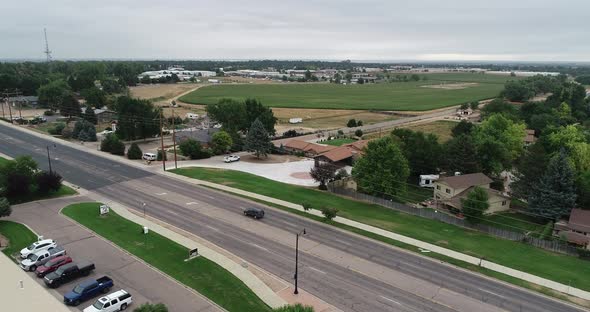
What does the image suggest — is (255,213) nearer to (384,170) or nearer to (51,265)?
(384,170)

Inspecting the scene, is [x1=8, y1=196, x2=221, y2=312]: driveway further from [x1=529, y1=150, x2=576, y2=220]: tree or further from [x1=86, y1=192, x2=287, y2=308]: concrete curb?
[x1=529, y1=150, x2=576, y2=220]: tree

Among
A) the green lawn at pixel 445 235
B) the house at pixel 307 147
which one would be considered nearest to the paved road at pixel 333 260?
the green lawn at pixel 445 235

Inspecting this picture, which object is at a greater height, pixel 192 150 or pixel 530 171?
pixel 530 171

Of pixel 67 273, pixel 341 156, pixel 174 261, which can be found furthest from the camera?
pixel 341 156

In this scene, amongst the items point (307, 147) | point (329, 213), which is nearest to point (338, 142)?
point (307, 147)

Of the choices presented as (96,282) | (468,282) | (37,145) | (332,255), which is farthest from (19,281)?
(37,145)

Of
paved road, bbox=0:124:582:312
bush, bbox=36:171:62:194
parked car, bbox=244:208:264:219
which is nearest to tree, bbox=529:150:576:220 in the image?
paved road, bbox=0:124:582:312
